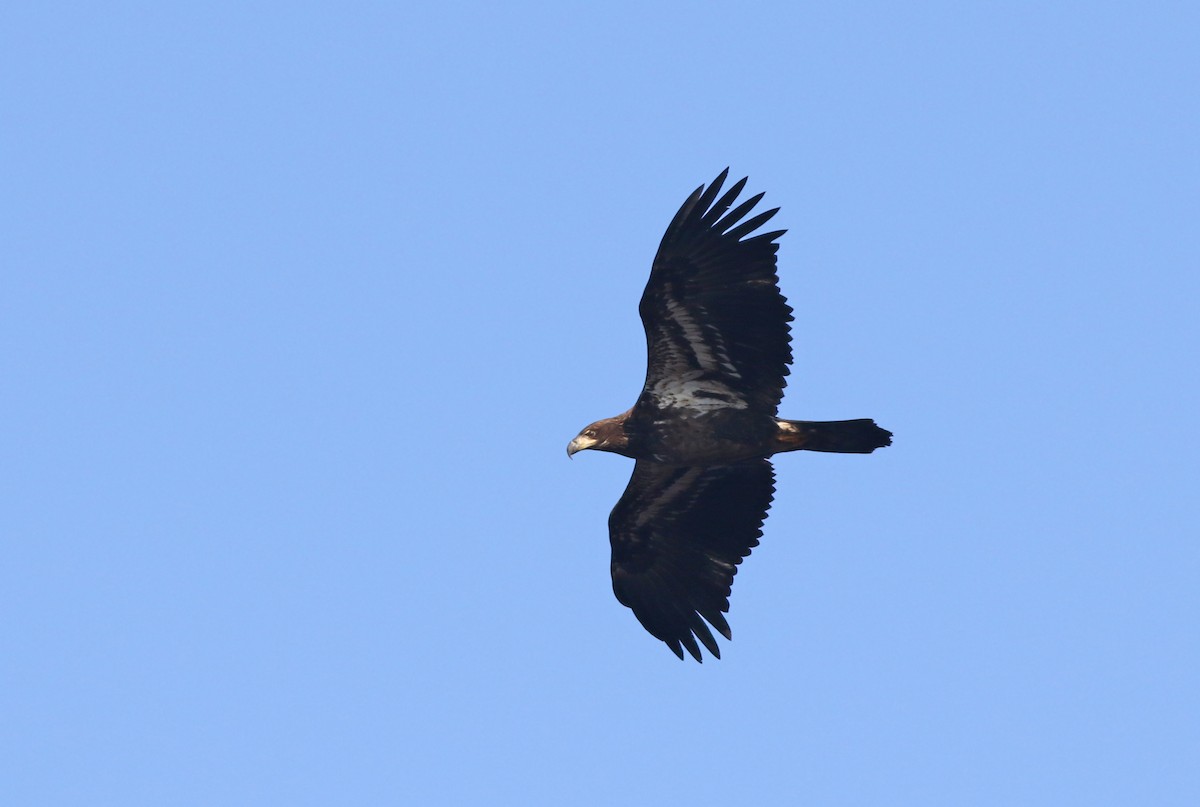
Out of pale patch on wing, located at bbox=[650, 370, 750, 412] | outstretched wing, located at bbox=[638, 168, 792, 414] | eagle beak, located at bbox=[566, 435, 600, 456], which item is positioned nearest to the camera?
outstretched wing, located at bbox=[638, 168, 792, 414]

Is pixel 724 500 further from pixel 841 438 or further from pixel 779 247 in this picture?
pixel 779 247

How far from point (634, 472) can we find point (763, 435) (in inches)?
79.5

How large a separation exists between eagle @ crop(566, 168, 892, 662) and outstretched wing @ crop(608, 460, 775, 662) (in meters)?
0.01

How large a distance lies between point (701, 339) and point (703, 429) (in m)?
1.02

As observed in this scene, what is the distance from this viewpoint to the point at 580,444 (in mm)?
19156

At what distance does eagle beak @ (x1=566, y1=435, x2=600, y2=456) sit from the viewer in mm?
19141

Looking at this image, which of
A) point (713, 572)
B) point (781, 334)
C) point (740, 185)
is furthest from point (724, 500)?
point (740, 185)

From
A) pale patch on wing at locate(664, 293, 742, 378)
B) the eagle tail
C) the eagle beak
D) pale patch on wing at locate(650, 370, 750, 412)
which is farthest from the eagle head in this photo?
the eagle tail

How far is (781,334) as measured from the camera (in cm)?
1791

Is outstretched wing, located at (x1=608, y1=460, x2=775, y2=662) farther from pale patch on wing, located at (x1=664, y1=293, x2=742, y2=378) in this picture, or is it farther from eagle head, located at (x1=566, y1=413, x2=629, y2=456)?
pale patch on wing, located at (x1=664, y1=293, x2=742, y2=378)

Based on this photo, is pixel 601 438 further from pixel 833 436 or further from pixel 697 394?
pixel 833 436

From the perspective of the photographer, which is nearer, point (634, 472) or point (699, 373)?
point (699, 373)

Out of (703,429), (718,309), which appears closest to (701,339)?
(718,309)

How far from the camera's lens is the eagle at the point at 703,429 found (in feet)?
58.3
